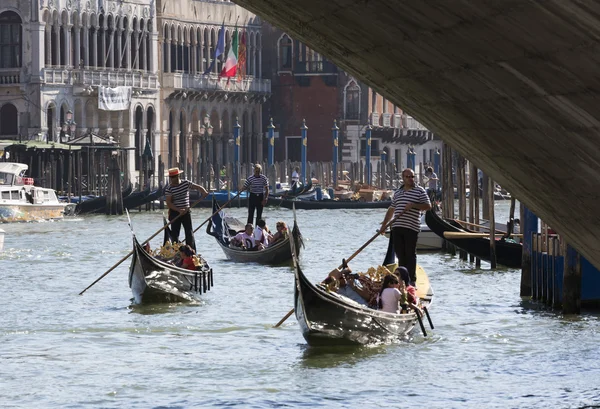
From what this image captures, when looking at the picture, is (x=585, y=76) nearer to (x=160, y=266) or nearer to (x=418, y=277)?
(x=418, y=277)

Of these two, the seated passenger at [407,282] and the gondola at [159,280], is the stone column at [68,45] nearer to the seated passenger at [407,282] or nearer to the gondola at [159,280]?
the gondola at [159,280]

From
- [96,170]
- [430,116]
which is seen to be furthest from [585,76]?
[96,170]

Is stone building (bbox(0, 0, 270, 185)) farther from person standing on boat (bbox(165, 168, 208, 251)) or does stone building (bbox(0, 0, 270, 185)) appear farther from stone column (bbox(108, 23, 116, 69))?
person standing on boat (bbox(165, 168, 208, 251))

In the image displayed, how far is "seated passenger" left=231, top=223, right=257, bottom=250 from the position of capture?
18.5m

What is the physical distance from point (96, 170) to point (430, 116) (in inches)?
1222

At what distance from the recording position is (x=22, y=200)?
30.4 metres

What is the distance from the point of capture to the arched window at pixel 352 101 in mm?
48656

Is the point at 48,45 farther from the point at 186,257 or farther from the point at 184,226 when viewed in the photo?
the point at 186,257

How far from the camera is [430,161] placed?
5497cm

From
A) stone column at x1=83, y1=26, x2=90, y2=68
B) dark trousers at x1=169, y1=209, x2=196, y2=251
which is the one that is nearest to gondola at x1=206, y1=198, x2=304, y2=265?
dark trousers at x1=169, y1=209, x2=196, y2=251

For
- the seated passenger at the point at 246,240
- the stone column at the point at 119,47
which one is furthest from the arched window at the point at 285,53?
the seated passenger at the point at 246,240

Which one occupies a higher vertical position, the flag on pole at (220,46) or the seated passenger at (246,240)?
the flag on pole at (220,46)

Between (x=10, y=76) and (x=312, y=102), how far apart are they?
12.2m

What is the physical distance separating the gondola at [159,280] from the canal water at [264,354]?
0.35 feet
